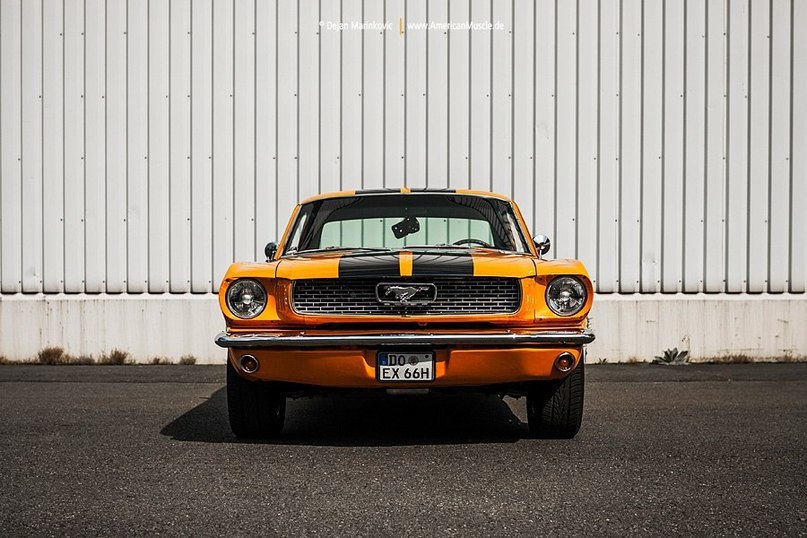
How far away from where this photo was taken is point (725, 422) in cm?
506

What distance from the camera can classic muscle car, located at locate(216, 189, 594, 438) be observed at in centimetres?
416

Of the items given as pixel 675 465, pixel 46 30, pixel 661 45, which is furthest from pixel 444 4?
pixel 675 465

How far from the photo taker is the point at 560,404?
174 inches

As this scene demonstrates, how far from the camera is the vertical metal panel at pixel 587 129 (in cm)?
856

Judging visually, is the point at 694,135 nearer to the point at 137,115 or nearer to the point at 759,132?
the point at 759,132

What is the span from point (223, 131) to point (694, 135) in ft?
15.9

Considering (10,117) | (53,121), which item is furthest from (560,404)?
(10,117)

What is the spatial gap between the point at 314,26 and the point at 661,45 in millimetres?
3578

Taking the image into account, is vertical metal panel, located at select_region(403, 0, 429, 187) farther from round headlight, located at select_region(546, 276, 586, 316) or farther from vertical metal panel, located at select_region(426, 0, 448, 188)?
round headlight, located at select_region(546, 276, 586, 316)

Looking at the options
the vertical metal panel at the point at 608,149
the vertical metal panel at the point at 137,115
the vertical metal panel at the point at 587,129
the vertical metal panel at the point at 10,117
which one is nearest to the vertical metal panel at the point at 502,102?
the vertical metal panel at the point at 587,129

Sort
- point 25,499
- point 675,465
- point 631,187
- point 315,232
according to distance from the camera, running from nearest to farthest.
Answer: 1. point 25,499
2. point 675,465
3. point 315,232
4. point 631,187

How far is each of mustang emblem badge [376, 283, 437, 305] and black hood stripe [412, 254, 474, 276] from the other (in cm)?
8

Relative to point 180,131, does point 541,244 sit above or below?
below

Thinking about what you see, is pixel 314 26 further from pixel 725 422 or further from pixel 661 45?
pixel 725 422
